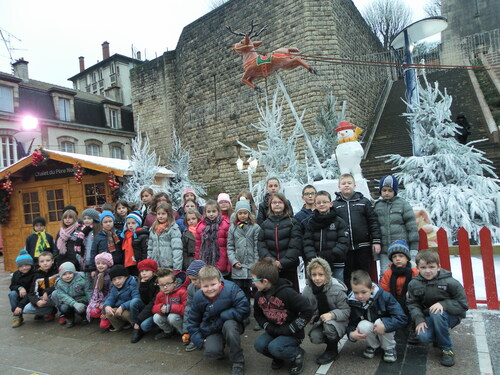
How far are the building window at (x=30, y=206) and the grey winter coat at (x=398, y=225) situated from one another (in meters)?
9.06

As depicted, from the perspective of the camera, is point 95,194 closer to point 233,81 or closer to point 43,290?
point 43,290

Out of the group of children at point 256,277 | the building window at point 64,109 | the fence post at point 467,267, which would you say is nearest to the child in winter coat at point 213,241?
the group of children at point 256,277

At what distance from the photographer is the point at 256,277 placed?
289 cm

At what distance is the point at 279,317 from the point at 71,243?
3571 millimetres

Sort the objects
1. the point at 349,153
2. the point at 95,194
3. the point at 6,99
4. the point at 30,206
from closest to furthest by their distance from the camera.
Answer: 1. the point at 349,153
2. the point at 95,194
3. the point at 30,206
4. the point at 6,99

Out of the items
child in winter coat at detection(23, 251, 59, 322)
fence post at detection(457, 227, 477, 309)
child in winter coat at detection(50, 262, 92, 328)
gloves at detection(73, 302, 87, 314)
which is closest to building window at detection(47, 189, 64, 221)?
child in winter coat at detection(23, 251, 59, 322)

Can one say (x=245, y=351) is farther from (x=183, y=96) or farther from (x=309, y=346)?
(x=183, y=96)

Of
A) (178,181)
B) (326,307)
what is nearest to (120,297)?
(326,307)

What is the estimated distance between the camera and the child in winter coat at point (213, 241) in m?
4.02

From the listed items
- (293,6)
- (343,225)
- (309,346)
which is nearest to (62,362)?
(309,346)

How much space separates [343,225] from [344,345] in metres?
1.14

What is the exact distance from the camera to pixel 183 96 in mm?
18188

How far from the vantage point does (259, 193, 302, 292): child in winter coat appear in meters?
3.58

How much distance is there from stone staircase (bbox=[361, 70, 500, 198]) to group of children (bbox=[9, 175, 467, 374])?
670 centimetres
